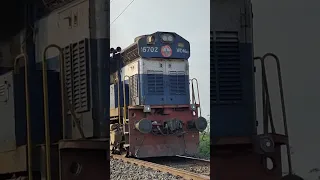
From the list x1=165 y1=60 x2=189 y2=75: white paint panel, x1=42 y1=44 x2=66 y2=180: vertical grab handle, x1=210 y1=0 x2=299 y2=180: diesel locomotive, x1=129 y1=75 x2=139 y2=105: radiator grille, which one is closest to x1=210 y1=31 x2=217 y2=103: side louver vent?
x1=210 y1=0 x2=299 y2=180: diesel locomotive

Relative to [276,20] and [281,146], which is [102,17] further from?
[281,146]

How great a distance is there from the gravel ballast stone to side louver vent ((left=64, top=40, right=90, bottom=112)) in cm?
29

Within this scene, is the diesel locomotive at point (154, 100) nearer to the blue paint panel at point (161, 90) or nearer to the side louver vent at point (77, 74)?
the blue paint panel at point (161, 90)

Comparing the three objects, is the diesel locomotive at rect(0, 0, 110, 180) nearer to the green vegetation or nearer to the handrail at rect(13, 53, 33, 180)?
the handrail at rect(13, 53, 33, 180)

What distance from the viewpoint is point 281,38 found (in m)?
1.72

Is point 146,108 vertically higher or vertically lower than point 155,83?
lower

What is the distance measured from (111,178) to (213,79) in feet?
1.92

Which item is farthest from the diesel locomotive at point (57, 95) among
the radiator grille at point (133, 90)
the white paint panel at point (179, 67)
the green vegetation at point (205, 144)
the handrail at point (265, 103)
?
the handrail at point (265, 103)

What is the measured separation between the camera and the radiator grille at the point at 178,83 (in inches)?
61.9

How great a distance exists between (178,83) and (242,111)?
1.06ft

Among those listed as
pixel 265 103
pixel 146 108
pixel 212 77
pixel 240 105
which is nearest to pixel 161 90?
pixel 146 108

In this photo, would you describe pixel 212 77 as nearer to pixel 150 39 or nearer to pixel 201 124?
pixel 201 124

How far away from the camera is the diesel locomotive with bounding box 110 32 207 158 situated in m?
1.55

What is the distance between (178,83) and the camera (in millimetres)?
1591
